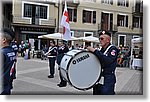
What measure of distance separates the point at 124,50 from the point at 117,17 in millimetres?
1135

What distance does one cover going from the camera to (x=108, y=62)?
7.97 ft

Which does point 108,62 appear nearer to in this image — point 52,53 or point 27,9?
point 52,53

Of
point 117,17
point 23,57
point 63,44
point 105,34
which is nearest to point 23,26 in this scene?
point 23,57

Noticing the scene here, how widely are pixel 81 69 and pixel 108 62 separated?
0.89 ft

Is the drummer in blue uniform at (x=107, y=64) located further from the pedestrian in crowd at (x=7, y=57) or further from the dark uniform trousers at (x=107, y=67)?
the pedestrian in crowd at (x=7, y=57)

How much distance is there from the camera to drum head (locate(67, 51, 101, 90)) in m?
2.34

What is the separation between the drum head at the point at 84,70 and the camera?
2.34 m

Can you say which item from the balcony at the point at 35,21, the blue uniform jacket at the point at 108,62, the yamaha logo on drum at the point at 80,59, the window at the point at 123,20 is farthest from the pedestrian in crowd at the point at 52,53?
the balcony at the point at 35,21

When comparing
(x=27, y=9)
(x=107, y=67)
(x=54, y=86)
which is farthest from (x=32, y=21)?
(x=107, y=67)

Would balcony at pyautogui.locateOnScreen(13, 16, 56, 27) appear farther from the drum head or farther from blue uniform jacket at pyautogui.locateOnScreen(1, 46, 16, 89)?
the drum head

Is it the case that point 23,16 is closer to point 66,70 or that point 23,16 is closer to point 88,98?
point 88,98

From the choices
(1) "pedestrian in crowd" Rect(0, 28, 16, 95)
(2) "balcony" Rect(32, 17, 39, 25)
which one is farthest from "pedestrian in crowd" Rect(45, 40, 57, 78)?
(2) "balcony" Rect(32, 17, 39, 25)

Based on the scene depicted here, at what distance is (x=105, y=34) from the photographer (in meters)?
2.52

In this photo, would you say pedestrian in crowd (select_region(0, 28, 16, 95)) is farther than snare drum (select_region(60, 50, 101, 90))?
Yes
